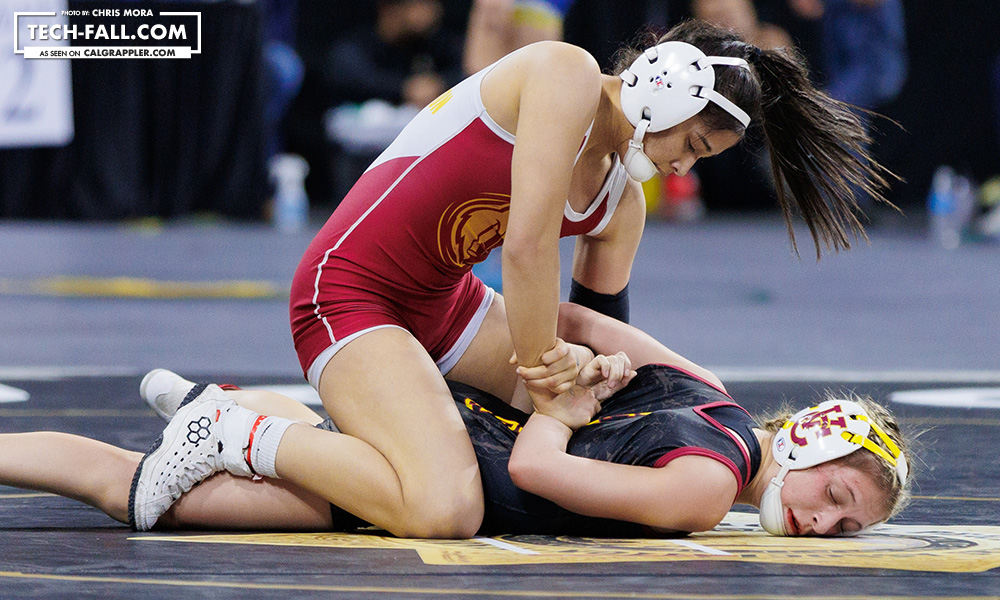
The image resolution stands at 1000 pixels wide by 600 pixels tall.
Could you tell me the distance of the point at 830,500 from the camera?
2.47 metres

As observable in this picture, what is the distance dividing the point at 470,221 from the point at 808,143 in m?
0.74

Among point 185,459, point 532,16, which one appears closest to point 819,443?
point 185,459

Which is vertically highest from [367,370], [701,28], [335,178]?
[701,28]

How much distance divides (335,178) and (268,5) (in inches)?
70.0

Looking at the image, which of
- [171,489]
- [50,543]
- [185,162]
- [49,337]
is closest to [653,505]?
[171,489]

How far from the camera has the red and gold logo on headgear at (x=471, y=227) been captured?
2.71 m

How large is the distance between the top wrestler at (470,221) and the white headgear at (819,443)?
44 cm

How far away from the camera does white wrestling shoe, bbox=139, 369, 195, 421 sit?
10.0ft

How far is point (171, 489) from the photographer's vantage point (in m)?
2.50

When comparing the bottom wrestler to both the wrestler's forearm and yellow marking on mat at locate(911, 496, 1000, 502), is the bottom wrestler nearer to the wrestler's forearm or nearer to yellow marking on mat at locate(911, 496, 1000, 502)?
the wrestler's forearm

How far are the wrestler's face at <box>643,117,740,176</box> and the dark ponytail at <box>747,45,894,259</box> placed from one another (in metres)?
0.13

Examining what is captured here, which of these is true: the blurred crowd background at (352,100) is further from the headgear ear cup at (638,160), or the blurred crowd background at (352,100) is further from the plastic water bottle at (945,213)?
the headgear ear cup at (638,160)

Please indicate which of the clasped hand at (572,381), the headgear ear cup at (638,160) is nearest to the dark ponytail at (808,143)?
the headgear ear cup at (638,160)

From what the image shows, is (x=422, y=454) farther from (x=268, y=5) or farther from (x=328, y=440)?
(x=268, y=5)
